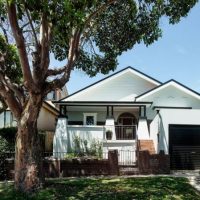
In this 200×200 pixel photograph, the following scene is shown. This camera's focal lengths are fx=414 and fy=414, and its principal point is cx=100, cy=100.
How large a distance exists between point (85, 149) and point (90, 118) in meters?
4.96

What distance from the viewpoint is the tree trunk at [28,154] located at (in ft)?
48.1

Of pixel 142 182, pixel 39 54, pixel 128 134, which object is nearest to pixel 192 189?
pixel 142 182

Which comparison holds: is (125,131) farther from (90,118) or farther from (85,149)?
(85,149)

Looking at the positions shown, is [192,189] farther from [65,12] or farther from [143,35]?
[65,12]

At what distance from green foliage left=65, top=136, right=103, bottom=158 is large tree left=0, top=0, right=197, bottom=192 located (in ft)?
26.0

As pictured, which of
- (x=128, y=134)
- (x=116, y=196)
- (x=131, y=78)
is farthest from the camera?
(x=131, y=78)

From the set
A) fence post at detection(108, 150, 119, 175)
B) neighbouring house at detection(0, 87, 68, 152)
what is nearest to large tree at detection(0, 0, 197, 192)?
Result: fence post at detection(108, 150, 119, 175)

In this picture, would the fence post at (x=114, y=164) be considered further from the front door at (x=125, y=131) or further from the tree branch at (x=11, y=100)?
the front door at (x=125, y=131)

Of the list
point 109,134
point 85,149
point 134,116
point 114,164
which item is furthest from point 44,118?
point 114,164

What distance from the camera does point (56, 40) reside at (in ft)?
60.8

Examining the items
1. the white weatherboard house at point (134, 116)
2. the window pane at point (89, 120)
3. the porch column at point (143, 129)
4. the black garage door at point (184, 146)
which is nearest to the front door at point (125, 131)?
the white weatherboard house at point (134, 116)

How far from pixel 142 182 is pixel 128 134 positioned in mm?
12815

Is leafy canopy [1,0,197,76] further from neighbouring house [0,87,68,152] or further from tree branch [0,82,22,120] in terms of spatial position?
neighbouring house [0,87,68,152]

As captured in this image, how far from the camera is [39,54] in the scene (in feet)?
48.7
